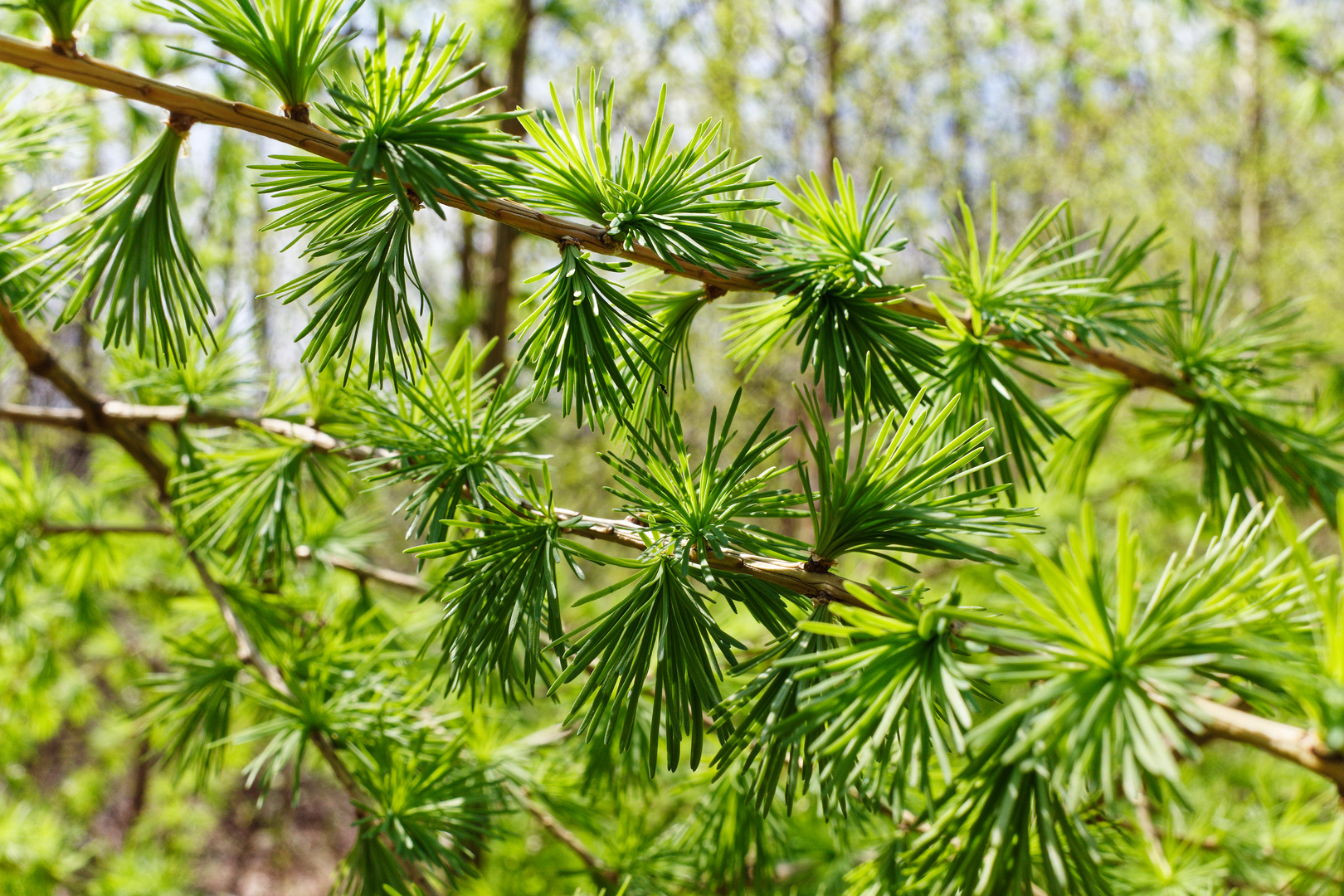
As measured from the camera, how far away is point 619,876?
59 centimetres

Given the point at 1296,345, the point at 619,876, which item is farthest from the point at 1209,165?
the point at 619,876

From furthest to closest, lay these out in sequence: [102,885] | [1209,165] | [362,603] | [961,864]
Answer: [1209,165], [102,885], [362,603], [961,864]

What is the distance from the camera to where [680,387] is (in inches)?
117

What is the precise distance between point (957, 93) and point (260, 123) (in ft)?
10.4

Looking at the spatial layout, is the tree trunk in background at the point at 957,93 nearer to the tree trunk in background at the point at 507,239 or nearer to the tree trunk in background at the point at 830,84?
the tree trunk in background at the point at 830,84

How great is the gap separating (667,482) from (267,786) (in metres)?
0.31

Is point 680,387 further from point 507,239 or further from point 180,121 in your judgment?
point 180,121

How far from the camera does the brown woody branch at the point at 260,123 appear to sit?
301mm

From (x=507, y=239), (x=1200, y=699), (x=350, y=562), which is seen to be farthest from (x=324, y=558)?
(x=507, y=239)

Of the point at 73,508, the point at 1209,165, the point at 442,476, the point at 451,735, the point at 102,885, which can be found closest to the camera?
the point at 442,476

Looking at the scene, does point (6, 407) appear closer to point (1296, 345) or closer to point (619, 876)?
point (619, 876)

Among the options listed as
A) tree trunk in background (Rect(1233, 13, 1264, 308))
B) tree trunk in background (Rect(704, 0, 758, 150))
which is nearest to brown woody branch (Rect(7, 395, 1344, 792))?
tree trunk in background (Rect(704, 0, 758, 150))

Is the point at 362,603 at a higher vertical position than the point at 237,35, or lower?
lower

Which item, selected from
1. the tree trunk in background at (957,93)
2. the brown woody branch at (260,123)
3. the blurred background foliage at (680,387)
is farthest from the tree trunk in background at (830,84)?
the brown woody branch at (260,123)
